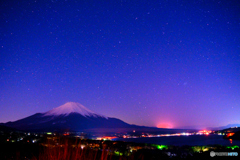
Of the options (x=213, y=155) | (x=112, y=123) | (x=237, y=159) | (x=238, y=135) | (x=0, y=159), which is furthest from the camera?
(x=112, y=123)

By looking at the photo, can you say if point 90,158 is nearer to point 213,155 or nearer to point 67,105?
point 213,155

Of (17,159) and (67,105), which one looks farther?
(67,105)

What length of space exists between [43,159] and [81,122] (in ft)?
404

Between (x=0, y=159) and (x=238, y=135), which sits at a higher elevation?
(x=0, y=159)

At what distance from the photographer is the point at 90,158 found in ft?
11.5

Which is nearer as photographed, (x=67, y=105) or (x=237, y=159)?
(x=237, y=159)

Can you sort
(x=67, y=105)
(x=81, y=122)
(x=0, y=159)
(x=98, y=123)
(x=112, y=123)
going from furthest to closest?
1. (x=67, y=105)
2. (x=112, y=123)
3. (x=98, y=123)
4. (x=81, y=122)
5. (x=0, y=159)

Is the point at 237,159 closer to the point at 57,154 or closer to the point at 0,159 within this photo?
the point at 57,154

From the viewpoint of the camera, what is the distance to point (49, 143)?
383 centimetres

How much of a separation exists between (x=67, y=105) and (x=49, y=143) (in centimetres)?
16708

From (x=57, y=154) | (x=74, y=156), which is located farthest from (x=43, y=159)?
(x=74, y=156)

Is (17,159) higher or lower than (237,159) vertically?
higher

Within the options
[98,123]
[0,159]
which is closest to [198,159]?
[0,159]

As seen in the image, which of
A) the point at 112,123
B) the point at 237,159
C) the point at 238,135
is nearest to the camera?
the point at 237,159
